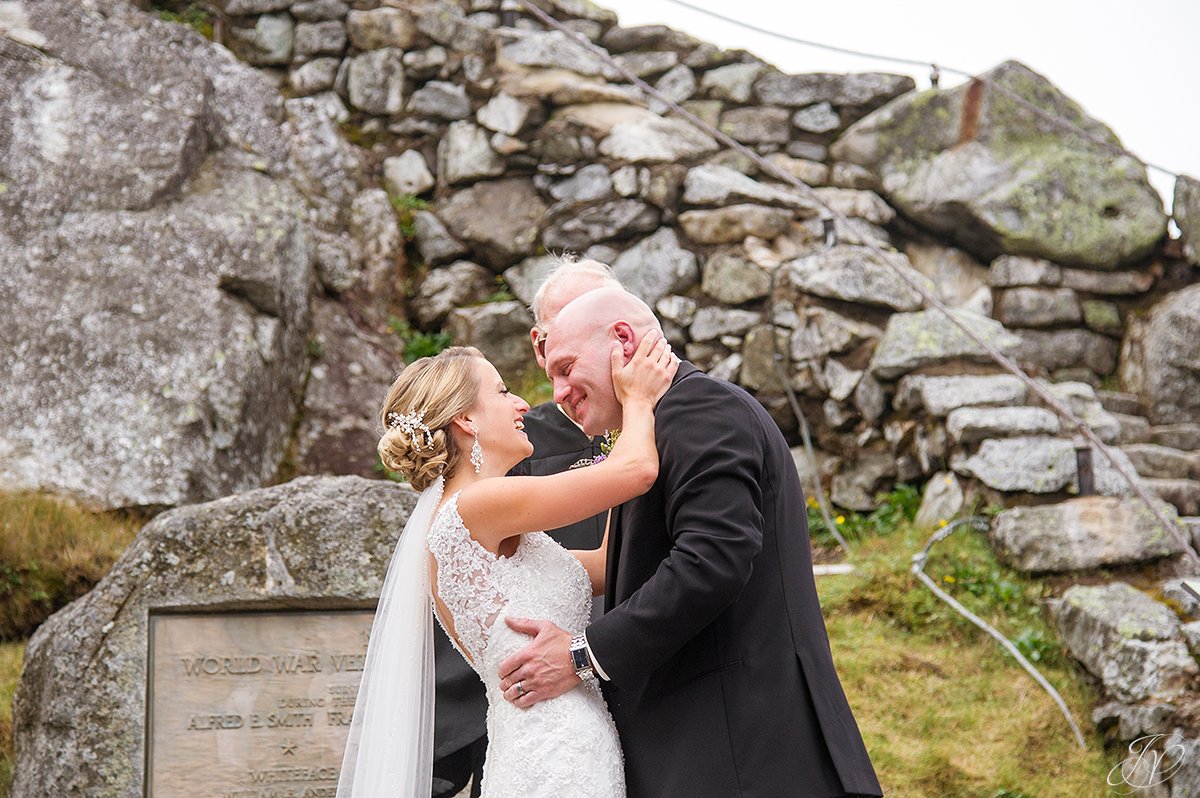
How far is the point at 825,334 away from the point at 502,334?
7.29 feet

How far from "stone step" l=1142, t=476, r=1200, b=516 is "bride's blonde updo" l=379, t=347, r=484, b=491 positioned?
16.8 feet

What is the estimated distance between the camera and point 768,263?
7.75 meters

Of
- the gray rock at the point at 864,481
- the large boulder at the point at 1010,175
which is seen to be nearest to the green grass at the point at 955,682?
the gray rock at the point at 864,481

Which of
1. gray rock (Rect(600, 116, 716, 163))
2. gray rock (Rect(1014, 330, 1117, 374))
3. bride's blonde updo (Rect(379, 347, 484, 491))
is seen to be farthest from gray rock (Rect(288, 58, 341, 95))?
bride's blonde updo (Rect(379, 347, 484, 491))

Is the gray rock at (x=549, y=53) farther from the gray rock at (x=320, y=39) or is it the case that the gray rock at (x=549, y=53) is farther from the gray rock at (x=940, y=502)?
the gray rock at (x=940, y=502)

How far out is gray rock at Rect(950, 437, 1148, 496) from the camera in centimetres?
609

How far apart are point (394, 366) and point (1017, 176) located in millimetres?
4782

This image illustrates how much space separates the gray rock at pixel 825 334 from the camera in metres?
7.28

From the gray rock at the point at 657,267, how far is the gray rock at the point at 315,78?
10.0 ft

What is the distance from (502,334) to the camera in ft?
26.5

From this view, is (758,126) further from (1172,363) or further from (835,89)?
(1172,363)

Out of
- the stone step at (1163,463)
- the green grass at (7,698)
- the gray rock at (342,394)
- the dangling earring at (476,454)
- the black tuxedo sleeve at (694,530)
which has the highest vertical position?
the black tuxedo sleeve at (694,530)

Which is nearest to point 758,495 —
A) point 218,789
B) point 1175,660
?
point 218,789

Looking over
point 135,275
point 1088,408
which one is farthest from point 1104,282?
point 135,275
